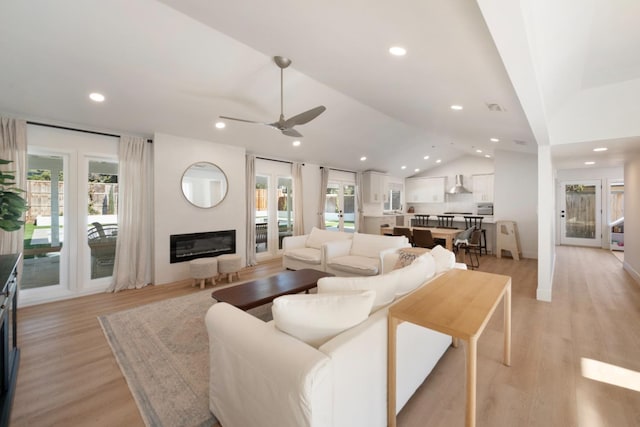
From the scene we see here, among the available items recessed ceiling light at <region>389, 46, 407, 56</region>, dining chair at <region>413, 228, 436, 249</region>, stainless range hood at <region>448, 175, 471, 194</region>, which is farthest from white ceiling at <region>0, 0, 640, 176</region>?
stainless range hood at <region>448, 175, 471, 194</region>

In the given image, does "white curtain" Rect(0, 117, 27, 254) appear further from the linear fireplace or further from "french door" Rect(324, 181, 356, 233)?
"french door" Rect(324, 181, 356, 233)

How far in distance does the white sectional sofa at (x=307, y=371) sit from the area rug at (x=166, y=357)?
0.85ft

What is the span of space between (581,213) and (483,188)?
2.50 meters

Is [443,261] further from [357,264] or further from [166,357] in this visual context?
[166,357]

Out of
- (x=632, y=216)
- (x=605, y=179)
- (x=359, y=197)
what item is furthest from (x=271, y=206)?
(x=605, y=179)

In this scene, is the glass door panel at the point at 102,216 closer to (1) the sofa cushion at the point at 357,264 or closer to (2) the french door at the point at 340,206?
(1) the sofa cushion at the point at 357,264

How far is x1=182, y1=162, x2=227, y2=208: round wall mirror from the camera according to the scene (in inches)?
182

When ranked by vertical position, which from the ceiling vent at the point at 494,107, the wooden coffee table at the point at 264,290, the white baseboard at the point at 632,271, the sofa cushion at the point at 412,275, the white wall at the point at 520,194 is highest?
the ceiling vent at the point at 494,107

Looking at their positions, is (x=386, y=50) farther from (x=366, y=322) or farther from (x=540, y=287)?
(x=540, y=287)

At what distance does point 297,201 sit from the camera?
6.51 meters

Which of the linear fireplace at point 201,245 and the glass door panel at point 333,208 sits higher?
the glass door panel at point 333,208

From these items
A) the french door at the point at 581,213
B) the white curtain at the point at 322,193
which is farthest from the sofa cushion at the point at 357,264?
the french door at the point at 581,213

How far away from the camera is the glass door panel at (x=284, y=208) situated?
6.40m

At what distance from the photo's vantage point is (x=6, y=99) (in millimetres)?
3016
